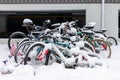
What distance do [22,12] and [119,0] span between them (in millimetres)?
3766

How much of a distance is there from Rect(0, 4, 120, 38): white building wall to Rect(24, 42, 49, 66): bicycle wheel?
518 centimetres

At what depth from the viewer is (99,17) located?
13.2 meters

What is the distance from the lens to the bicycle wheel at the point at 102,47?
9.60 m

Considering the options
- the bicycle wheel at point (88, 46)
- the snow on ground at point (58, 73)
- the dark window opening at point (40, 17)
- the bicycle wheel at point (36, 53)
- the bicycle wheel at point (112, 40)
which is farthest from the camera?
the dark window opening at point (40, 17)

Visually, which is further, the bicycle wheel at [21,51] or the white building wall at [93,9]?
the white building wall at [93,9]

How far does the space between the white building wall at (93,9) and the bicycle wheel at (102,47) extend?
3.37 metres

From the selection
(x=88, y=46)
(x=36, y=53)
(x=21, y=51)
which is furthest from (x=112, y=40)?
(x=36, y=53)

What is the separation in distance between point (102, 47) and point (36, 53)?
7.40 feet

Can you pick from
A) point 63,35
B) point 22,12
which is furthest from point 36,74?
point 22,12

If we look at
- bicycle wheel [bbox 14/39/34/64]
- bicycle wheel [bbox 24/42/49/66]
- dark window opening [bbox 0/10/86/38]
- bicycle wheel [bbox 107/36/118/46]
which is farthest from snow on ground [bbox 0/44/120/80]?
dark window opening [bbox 0/10/86/38]

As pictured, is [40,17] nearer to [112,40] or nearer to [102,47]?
[112,40]

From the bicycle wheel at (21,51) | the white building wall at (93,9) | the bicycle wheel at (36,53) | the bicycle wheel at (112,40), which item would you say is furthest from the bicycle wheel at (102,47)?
the white building wall at (93,9)

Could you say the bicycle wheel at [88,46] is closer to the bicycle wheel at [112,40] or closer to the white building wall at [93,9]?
the bicycle wheel at [112,40]

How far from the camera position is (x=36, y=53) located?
8219 mm
